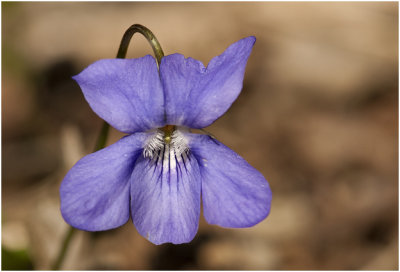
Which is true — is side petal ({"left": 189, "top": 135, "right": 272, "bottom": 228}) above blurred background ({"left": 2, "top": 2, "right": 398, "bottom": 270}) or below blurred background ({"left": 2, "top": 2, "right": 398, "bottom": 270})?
above

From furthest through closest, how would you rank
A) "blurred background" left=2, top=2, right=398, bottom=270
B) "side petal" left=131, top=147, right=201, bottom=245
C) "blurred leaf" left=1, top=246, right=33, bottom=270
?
"blurred background" left=2, top=2, right=398, bottom=270
"blurred leaf" left=1, top=246, right=33, bottom=270
"side petal" left=131, top=147, right=201, bottom=245

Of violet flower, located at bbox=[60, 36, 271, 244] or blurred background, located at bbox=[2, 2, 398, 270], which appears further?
blurred background, located at bbox=[2, 2, 398, 270]

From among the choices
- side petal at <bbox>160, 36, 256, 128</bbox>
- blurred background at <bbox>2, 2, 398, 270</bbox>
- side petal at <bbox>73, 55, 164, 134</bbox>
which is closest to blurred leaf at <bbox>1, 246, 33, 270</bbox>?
blurred background at <bbox>2, 2, 398, 270</bbox>

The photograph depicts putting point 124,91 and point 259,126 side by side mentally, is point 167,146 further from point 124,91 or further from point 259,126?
point 259,126

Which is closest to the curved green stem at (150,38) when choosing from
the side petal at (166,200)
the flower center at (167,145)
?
the flower center at (167,145)

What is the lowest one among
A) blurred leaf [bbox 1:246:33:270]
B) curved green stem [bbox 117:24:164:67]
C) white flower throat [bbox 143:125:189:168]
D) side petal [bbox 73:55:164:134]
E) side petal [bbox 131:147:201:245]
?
blurred leaf [bbox 1:246:33:270]

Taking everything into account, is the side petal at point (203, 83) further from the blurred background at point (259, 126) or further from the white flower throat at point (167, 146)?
the blurred background at point (259, 126)

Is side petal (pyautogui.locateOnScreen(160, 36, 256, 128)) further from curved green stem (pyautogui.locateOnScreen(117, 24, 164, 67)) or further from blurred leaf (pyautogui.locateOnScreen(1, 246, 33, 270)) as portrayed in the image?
blurred leaf (pyautogui.locateOnScreen(1, 246, 33, 270))
